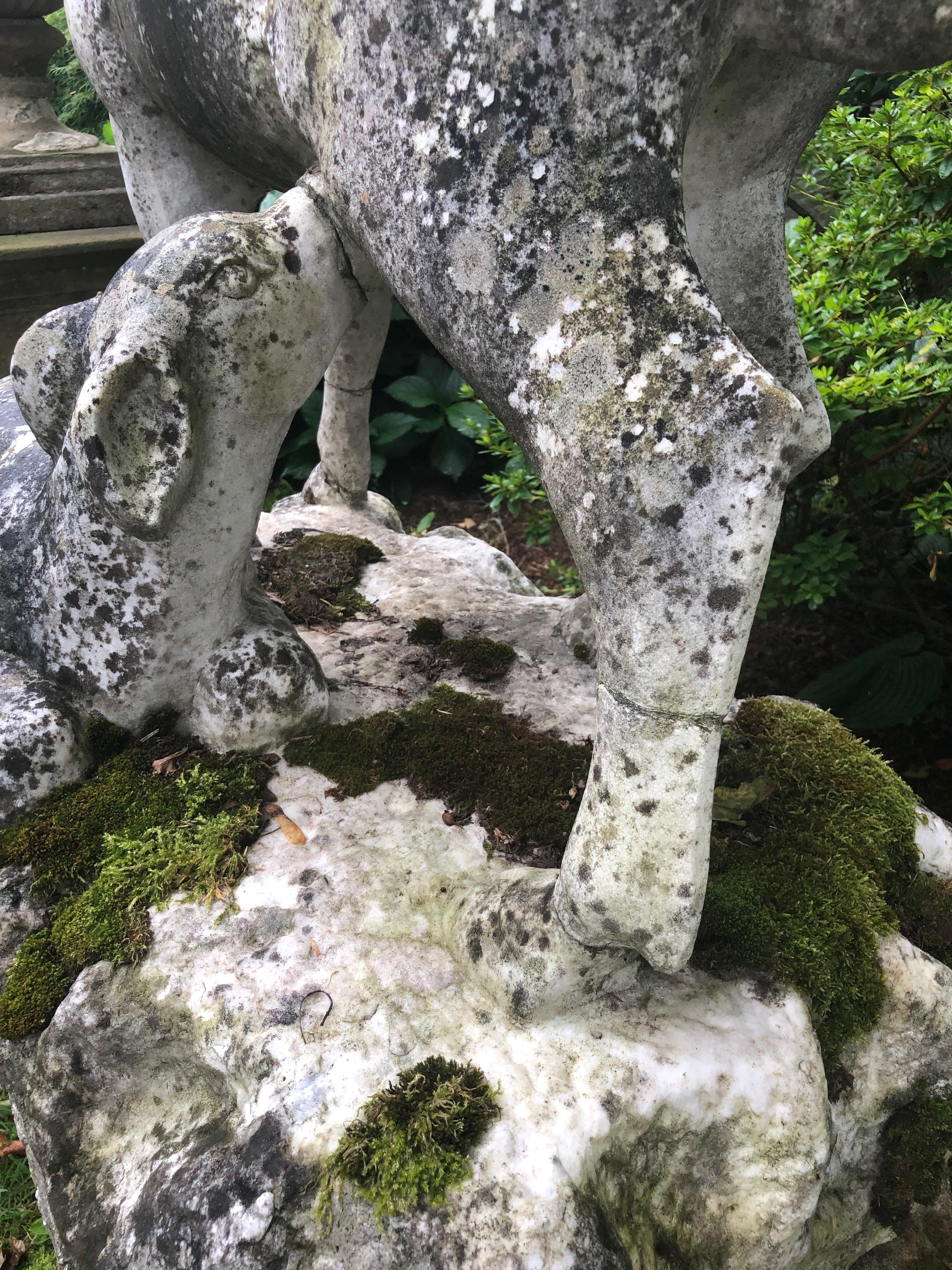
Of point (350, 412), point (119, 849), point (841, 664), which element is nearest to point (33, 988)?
point (119, 849)

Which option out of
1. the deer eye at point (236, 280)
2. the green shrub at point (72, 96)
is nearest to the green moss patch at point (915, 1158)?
the deer eye at point (236, 280)

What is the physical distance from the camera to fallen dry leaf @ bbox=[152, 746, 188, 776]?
1990 mm

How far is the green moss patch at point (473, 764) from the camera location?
1.89 metres

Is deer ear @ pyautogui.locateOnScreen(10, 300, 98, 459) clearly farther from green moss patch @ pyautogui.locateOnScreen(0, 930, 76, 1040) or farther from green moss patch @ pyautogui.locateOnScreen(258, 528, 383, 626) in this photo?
green moss patch @ pyautogui.locateOnScreen(0, 930, 76, 1040)

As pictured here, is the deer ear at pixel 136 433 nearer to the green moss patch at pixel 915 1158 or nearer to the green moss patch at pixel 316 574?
the green moss patch at pixel 316 574

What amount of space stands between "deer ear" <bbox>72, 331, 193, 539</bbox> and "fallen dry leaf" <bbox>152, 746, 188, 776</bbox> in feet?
1.85

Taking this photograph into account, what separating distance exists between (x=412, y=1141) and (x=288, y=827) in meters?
0.69

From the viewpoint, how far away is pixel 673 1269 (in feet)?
4.88

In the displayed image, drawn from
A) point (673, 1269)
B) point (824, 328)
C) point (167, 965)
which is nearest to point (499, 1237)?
point (673, 1269)

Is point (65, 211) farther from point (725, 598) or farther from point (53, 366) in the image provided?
point (725, 598)

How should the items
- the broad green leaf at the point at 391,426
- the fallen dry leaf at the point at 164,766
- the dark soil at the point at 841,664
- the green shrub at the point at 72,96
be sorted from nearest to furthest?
the fallen dry leaf at the point at 164,766, the dark soil at the point at 841,664, the broad green leaf at the point at 391,426, the green shrub at the point at 72,96

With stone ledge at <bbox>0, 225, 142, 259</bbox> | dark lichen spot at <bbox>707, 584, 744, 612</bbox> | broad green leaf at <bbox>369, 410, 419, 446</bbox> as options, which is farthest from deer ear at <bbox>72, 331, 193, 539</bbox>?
broad green leaf at <bbox>369, 410, 419, 446</bbox>

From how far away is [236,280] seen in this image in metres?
1.59

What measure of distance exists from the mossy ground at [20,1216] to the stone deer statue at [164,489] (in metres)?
1.06
